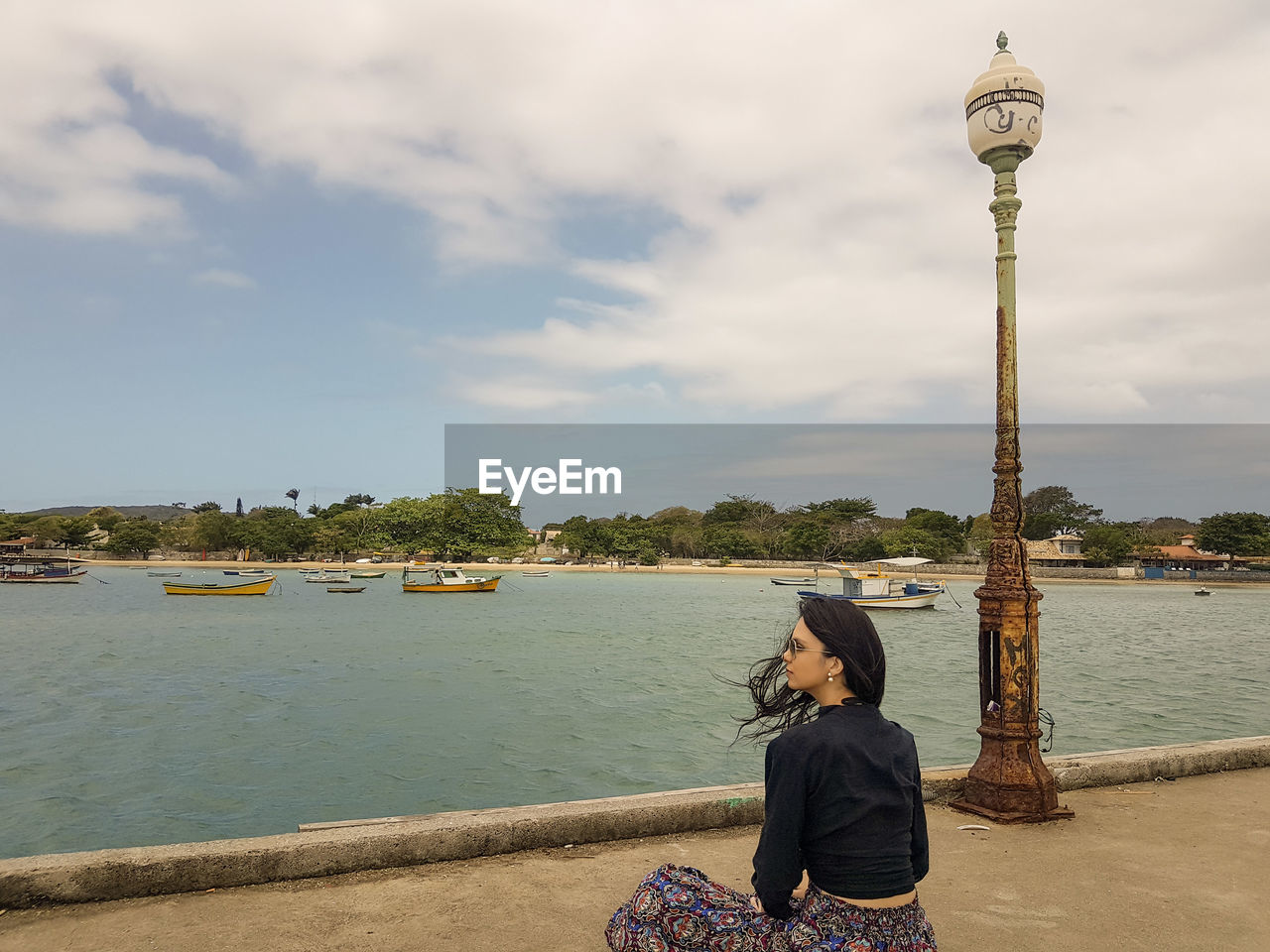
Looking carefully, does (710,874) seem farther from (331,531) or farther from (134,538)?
(134,538)

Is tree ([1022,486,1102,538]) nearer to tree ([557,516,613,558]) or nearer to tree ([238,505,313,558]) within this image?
tree ([557,516,613,558])

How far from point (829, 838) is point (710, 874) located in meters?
2.41

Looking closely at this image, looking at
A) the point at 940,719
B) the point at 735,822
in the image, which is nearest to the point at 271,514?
the point at 940,719

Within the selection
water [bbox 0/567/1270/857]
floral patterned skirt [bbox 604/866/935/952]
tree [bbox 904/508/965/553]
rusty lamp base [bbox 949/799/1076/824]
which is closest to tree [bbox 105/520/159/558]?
water [bbox 0/567/1270/857]

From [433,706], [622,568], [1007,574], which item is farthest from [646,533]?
[1007,574]

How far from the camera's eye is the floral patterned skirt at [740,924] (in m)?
2.58

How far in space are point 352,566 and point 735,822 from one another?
12004 cm

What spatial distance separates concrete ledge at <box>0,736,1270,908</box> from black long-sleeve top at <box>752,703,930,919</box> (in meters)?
2.75

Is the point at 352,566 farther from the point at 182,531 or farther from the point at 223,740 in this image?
the point at 223,740

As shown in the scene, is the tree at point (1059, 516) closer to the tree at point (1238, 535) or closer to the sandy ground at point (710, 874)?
the tree at point (1238, 535)

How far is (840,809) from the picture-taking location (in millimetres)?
2582

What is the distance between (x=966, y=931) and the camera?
4066 millimetres

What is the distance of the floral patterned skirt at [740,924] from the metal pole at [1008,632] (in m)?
3.46

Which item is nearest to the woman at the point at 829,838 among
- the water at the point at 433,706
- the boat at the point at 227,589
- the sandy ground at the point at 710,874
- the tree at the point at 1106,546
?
the sandy ground at the point at 710,874
